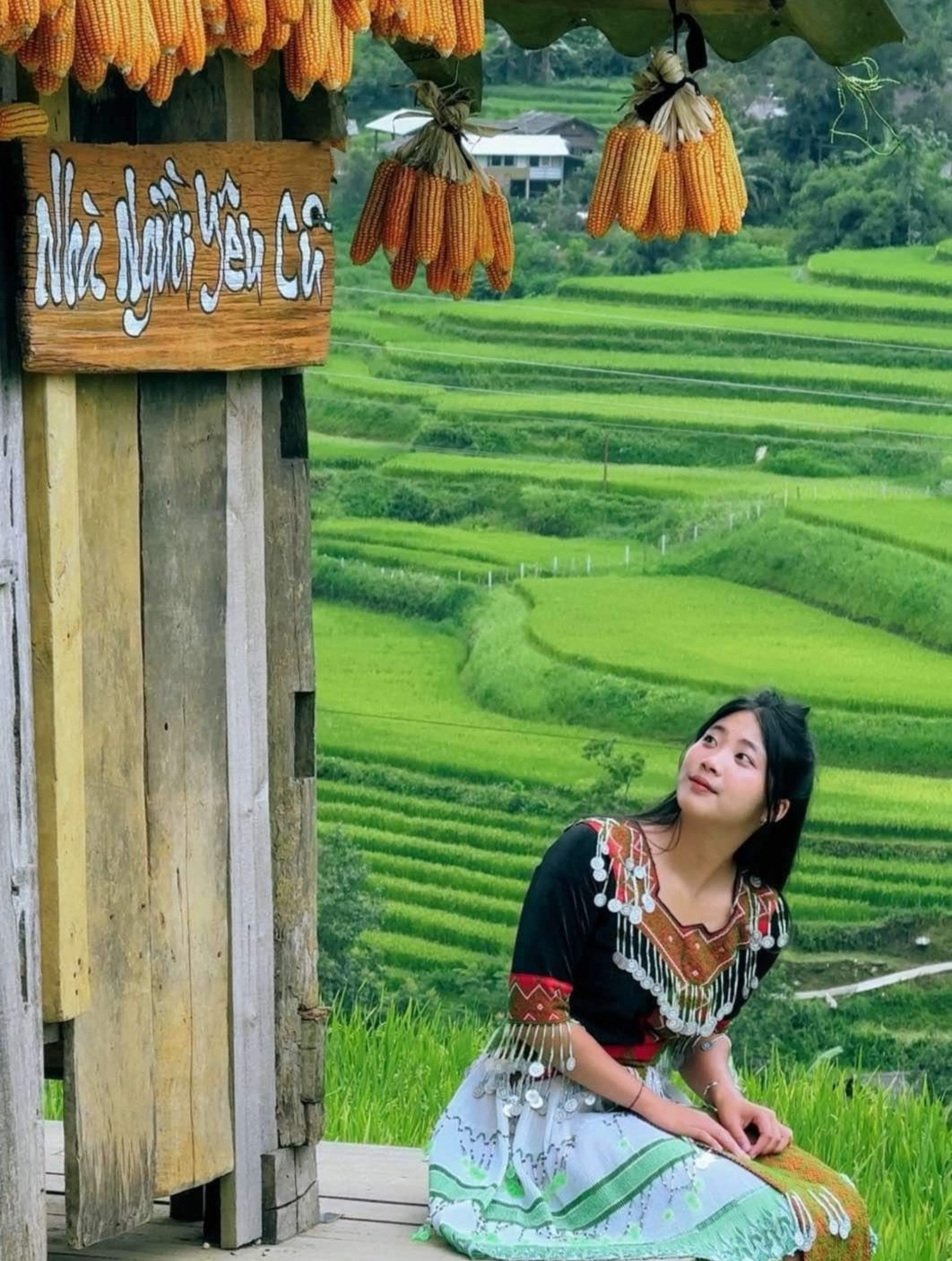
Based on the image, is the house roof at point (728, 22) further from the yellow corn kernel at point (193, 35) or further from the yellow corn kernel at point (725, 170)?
the yellow corn kernel at point (193, 35)

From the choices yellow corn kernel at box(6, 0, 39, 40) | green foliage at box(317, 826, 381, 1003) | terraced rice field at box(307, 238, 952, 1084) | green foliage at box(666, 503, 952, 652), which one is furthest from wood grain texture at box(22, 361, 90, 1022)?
green foliage at box(666, 503, 952, 652)

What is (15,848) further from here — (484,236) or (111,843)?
(484,236)

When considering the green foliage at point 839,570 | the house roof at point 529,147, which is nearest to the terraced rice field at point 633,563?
the green foliage at point 839,570

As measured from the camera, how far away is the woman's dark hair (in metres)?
3.52

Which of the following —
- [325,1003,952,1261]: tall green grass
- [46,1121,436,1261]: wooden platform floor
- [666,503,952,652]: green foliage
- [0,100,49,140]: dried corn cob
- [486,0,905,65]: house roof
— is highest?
[486,0,905,65]: house roof

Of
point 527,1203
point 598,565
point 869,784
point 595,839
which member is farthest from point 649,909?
point 598,565

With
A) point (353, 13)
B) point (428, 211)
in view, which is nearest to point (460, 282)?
point (428, 211)

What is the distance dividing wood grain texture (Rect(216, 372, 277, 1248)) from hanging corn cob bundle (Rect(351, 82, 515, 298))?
0.61m

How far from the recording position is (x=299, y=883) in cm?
367

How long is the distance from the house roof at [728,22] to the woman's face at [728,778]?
1.34 meters

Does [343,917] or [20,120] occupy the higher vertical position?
[20,120]

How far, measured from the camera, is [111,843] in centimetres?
331

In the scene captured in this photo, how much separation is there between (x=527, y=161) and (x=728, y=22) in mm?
6214

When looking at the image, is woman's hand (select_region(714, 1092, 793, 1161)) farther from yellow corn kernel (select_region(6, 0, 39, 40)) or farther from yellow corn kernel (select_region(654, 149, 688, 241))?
yellow corn kernel (select_region(6, 0, 39, 40))
